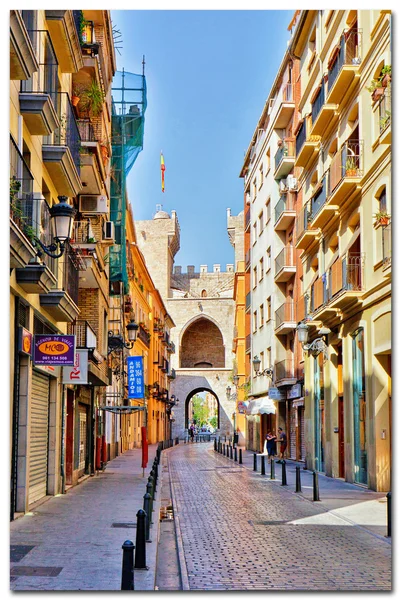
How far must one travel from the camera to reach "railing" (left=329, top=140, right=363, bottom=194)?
778 inches

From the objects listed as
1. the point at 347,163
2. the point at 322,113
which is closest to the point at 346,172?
the point at 347,163

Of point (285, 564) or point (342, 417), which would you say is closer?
point (285, 564)

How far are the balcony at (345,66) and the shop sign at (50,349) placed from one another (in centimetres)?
1060

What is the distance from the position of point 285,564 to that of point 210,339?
75695mm

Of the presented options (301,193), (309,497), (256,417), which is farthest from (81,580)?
(256,417)

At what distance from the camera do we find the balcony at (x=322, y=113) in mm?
22281

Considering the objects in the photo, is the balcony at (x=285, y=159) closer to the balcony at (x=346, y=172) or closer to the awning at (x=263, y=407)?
the awning at (x=263, y=407)

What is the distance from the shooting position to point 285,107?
34219 mm

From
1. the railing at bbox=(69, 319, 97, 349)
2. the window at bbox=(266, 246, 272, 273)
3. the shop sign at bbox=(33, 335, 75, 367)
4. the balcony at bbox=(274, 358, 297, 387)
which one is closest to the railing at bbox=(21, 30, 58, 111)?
the shop sign at bbox=(33, 335, 75, 367)

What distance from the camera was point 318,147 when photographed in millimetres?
25094

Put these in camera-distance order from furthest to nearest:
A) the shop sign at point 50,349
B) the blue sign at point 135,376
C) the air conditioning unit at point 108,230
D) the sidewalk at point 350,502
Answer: the blue sign at point 135,376, the air conditioning unit at point 108,230, the shop sign at point 50,349, the sidewalk at point 350,502

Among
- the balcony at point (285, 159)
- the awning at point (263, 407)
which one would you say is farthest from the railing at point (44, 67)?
the awning at point (263, 407)

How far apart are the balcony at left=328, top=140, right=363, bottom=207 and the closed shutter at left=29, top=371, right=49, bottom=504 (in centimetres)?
858
